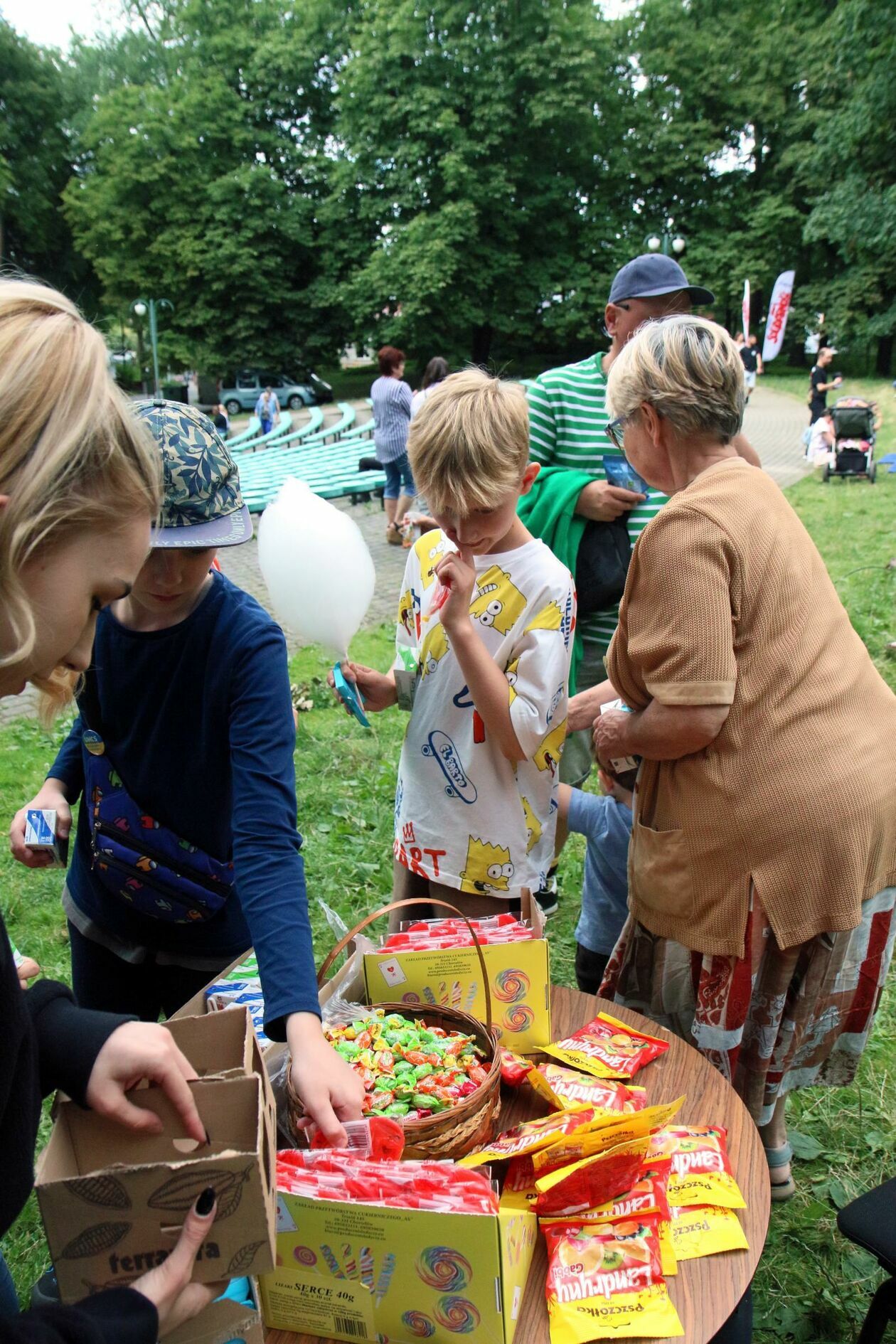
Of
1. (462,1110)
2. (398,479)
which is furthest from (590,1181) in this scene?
(398,479)

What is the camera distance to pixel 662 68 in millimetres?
30266

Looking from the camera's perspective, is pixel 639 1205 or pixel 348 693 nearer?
→ pixel 639 1205

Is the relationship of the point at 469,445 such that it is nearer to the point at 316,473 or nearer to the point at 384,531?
the point at 384,531

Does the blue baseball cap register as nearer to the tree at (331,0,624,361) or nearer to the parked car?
the tree at (331,0,624,361)

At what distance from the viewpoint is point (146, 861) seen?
1.63 m

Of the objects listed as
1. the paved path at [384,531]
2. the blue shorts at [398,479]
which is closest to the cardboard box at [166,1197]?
the paved path at [384,531]

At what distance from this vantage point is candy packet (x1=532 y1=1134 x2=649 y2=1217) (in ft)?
3.92

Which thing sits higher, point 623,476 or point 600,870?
point 623,476

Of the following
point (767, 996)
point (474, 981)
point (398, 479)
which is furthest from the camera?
point (398, 479)

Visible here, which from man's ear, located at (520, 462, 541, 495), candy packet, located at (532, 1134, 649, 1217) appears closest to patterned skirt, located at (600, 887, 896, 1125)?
candy packet, located at (532, 1134, 649, 1217)

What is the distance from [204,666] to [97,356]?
71cm

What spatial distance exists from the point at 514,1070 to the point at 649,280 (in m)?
2.30

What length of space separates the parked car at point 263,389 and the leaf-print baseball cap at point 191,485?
2838 cm

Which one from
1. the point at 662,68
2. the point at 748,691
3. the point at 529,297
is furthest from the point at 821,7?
the point at 748,691
